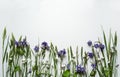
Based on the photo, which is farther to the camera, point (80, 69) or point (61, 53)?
point (61, 53)

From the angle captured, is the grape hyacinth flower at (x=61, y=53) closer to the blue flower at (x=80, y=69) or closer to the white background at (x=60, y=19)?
the white background at (x=60, y=19)

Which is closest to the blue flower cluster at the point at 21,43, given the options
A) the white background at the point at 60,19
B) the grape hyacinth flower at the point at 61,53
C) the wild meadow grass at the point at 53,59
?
the wild meadow grass at the point at 53,59

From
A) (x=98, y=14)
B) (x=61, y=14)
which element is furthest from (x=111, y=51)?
(x=61, y=14)

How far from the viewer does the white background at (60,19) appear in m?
2.39

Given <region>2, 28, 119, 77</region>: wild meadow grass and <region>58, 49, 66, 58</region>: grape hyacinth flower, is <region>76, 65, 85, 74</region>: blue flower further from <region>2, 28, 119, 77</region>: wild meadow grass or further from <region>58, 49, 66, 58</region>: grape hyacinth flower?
<region>58, 49, 66, 58</region>: grape hyacinth flower

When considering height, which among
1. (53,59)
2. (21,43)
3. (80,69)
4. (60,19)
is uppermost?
(60,19)

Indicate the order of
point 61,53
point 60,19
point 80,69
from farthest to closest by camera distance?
point 60,19 < point 61,53 < point 80,69

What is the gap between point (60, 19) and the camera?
8.11 feet

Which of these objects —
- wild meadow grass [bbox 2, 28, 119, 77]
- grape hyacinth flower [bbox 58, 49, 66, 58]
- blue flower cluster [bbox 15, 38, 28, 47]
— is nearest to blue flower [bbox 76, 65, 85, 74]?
wild meadow grass [bbox 2, 28, 119, 77]

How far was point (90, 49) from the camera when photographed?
7.75ft

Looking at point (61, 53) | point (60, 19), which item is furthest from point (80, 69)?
point (60, 19)

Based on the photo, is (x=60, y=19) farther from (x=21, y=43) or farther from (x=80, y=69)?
(x=80, y=69)

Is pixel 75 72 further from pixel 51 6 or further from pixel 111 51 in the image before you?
pixel 51 6

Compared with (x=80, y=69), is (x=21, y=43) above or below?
above
